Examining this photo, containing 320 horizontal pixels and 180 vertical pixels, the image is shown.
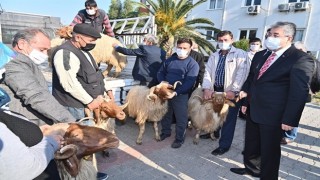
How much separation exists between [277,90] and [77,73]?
7.76 ft

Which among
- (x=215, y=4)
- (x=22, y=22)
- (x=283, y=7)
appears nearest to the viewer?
(x=22, y=22)

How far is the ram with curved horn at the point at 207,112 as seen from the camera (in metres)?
4.18

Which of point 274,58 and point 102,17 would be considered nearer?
point 274,58

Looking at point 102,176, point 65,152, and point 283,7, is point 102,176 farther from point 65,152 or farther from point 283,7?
point 283,7

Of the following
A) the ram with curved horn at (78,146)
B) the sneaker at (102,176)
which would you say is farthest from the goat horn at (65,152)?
the sneaker at (102,176)

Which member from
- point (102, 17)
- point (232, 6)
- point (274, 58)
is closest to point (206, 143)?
point (274, 58)

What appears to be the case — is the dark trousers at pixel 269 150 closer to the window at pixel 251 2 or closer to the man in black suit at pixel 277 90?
the man in black suit at pixel 277 90

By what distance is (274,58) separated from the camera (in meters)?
2.80

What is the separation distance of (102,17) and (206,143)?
349 centimetres

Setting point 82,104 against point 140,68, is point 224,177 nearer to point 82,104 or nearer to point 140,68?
point 82,104

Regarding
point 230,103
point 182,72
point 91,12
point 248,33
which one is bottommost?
point 230,103

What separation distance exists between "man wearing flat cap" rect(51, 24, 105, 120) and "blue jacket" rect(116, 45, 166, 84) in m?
1.87

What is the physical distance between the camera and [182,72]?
4145mm

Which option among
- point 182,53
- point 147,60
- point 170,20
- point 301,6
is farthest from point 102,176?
point 301,6
